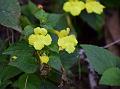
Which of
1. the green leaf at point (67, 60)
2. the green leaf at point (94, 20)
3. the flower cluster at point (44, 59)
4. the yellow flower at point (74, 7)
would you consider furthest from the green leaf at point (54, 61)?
the green leaf at point (94, 20)

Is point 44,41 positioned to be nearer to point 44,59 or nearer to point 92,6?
point 44,59

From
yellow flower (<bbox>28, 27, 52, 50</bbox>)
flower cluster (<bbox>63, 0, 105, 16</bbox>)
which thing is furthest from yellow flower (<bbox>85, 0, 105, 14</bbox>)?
yellow flower (<bbox>28, 27, 52, 50</bbox>)

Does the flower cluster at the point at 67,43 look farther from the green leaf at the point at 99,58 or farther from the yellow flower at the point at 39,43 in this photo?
the green leaf at the point at 99,58

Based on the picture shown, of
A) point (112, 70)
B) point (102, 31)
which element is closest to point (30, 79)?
point (112, 70)

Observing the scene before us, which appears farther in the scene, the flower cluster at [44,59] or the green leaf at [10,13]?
the green leaf at [10,13]

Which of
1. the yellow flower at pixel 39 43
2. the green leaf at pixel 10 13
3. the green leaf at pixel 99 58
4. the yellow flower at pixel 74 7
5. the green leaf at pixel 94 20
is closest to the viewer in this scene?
the yellow flower at pixel 39 43
